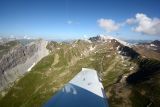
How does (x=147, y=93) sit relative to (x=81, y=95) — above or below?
below

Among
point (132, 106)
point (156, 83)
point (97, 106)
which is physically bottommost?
point (132, 106)

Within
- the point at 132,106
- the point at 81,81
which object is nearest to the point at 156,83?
the point at 132,106

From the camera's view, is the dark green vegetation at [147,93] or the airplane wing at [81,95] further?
the dark green vegetation at [147,93]

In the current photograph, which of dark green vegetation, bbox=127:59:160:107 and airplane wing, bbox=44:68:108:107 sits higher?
airplane wing, bbox=44:68:108:107

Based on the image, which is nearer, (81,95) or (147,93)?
(81,95)

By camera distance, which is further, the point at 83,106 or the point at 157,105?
the point at 157,105

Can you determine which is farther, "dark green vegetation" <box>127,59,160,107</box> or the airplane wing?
"dark green vegetation" <box>127,59,160,107</box>

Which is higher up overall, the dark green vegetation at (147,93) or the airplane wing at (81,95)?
the airplane wing at (81,95)

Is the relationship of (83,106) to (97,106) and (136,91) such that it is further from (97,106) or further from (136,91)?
(136,91)
